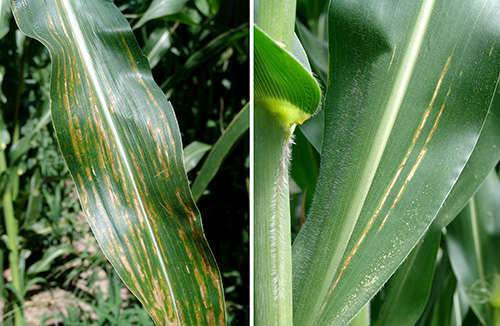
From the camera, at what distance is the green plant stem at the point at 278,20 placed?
194 millimetres

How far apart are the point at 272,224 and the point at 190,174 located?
725mm

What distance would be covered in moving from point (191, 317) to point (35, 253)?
111 centimetres

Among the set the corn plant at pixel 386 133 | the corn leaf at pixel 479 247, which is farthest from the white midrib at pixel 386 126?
the corn leaf at pixel 479 247

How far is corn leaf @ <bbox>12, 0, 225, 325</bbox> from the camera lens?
0.26 m

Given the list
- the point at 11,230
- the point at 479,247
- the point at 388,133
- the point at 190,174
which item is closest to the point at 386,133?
the point at 388,133

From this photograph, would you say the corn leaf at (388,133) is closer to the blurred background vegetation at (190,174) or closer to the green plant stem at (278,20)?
the green plant stem at (278,20)

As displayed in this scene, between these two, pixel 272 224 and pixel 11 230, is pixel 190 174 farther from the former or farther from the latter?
pixel 272 224

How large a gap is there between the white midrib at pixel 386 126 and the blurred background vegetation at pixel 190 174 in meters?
0.62

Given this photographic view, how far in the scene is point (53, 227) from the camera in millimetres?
1103

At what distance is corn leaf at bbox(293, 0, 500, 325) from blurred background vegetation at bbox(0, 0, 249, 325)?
2.02ft

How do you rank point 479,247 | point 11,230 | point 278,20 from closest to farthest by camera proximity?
point 278,20 → point 479,247 → point 11,230

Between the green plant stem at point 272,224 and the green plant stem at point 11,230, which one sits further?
the green plant stem at point 11,230

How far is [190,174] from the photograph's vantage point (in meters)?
0.92

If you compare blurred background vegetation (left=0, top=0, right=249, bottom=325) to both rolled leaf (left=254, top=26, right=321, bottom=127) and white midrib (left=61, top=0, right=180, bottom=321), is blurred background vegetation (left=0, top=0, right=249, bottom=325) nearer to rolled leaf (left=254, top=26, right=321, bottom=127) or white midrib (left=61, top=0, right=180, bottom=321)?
white midrib (left=61, top=0, right=180, bottom=321)
